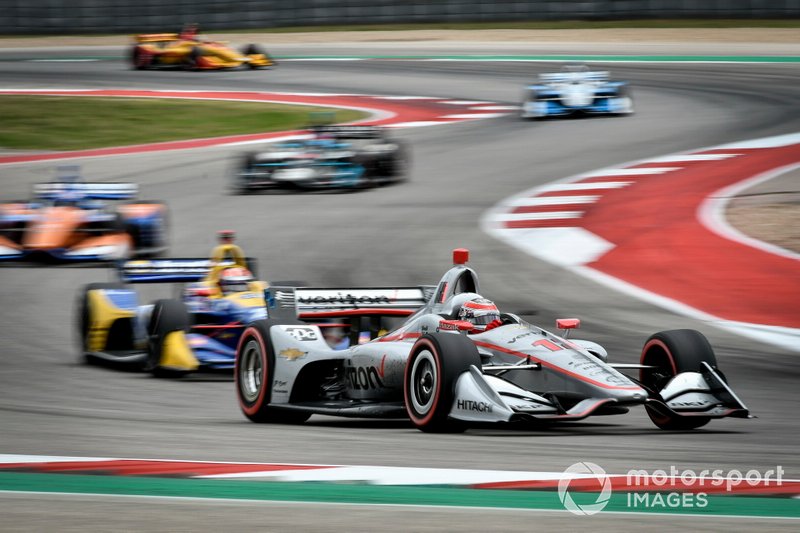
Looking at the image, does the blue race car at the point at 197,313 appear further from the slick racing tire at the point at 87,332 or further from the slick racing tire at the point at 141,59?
the slick racing tire at the point at 141,59

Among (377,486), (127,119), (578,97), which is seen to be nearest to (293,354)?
(377,486)

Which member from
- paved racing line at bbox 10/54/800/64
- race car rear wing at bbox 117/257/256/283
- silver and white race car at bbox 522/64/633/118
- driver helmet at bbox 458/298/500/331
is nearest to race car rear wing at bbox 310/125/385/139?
silver and white race car at bbox 522/64/633/118

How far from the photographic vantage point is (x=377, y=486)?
6492mm

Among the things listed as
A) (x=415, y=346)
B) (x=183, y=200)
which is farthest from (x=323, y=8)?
(x=415, y=346)

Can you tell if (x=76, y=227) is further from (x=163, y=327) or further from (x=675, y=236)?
(x=675, y=236)

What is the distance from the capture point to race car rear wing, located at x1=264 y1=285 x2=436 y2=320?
1012 centimetres

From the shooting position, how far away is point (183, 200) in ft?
69.9

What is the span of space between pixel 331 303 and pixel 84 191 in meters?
8.79

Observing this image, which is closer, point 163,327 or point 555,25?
point 163,327

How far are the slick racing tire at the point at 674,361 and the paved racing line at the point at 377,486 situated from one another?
1847 mm

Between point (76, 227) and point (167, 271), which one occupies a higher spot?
point (167, 271)

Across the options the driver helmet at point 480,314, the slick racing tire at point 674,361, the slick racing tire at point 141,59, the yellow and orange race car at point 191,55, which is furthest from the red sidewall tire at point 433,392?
the slick racing tire at point 141,59

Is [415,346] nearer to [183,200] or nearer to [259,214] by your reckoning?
[259,214]

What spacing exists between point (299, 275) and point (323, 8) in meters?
33.0
